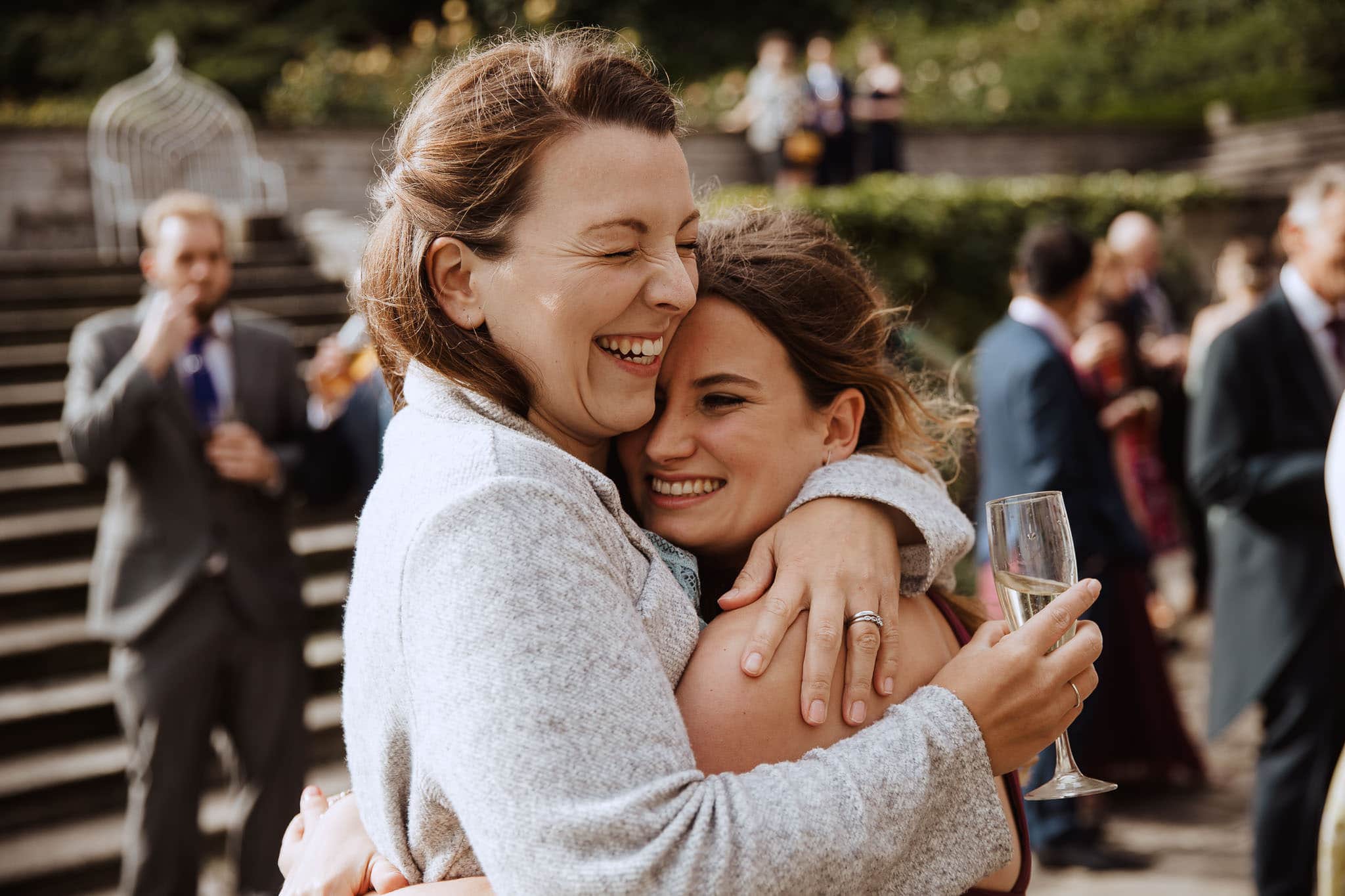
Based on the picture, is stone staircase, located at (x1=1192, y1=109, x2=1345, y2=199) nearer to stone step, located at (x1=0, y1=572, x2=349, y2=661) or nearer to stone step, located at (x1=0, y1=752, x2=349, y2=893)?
stone step, located at (x1=0, y1=572, x2=349, y2=661)

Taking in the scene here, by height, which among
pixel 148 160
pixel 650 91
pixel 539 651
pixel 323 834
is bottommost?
pixel 323 834

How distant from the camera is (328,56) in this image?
17.7 meters

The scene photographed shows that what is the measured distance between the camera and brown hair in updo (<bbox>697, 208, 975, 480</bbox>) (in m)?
1.94

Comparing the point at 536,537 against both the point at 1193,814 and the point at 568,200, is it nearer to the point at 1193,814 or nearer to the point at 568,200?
the point at 568,200

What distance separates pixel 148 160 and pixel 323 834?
12.8 m

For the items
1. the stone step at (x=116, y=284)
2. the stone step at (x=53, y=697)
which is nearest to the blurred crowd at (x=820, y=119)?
the stone step at (x=116, y=284)

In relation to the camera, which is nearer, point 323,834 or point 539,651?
point 539,651

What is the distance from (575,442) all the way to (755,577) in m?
0.34

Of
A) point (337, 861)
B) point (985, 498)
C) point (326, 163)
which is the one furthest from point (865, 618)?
point (326, 163)

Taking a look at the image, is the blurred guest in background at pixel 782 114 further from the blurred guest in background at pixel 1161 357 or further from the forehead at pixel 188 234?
the forehead at pixel 188 234

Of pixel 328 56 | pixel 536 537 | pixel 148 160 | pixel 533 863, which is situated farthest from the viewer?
pixel 328 56

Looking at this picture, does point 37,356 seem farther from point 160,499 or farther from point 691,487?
point 691,487

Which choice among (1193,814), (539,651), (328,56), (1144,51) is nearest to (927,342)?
(1193,814)

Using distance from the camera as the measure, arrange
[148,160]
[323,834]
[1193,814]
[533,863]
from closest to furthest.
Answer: [533,863] < [323,834] < [1193,814] < [148,160]
